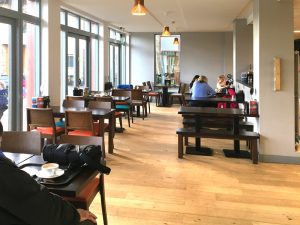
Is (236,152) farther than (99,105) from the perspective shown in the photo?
No

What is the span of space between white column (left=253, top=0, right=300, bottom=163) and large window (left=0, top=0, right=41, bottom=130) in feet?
12.8

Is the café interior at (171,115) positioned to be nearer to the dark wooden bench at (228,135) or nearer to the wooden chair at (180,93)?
the dark wooden bench at (228,135)

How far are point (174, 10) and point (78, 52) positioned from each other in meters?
2.63

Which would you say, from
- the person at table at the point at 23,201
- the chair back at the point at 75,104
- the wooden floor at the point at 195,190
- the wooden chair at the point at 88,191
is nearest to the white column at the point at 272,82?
the wooden floor at the point at 195,190

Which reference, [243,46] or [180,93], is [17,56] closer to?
[243,46]

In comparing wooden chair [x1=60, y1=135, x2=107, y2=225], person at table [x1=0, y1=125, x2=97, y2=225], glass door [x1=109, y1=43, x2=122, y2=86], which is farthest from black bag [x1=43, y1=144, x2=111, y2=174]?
glass door [x1=109, y1=43, x2=122, y2=86]

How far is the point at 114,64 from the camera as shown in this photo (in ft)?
36.1

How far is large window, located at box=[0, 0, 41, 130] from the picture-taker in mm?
4930

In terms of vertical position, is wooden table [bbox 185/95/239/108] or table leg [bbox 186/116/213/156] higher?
wooden table [bbox 185/95/239/108]

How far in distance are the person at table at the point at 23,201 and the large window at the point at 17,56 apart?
3926mm

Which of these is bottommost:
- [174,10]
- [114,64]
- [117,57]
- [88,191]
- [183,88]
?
[88,191]

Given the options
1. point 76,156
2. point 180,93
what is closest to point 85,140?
point 76,156

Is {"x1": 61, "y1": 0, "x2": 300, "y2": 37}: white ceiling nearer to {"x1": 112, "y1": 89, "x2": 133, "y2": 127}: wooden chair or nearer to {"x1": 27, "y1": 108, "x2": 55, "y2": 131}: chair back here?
{"x1": 112, "y1": 89, "x2": 133, "y2": 127}: wooden chair

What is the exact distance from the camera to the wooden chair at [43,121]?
4305mm
